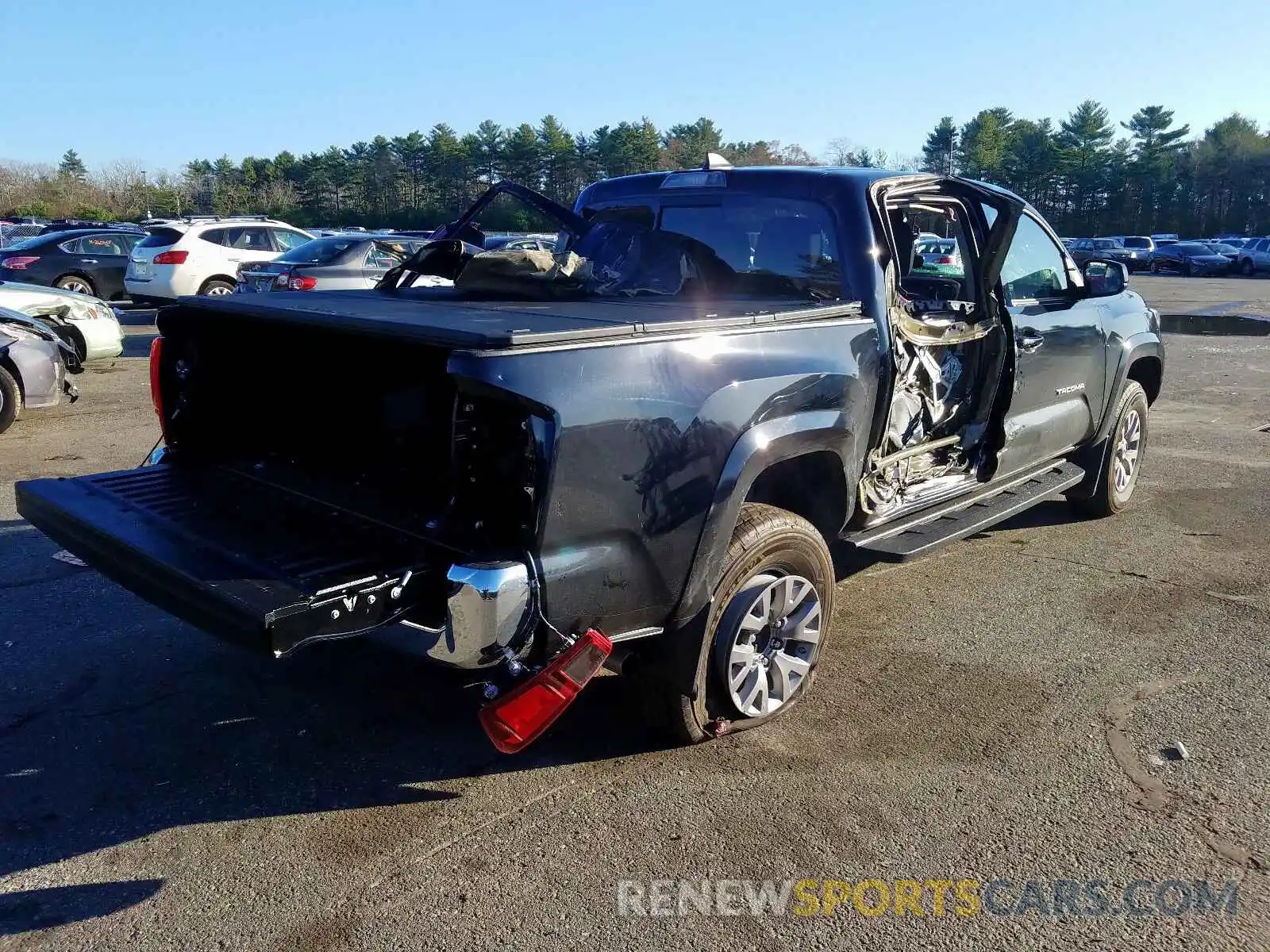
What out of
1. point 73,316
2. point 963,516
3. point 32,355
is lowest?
point 963,516

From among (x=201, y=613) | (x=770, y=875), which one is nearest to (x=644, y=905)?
(x=770, y=875)

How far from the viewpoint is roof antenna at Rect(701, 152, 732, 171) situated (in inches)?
197

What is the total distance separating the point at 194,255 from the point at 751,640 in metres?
15.7

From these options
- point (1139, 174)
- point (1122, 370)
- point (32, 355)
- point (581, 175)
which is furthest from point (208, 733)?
point (1139, 174)

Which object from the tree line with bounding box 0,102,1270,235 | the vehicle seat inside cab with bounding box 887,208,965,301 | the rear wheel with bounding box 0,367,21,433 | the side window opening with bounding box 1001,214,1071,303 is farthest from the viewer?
the tree line with bounding box 0,102,1270,235

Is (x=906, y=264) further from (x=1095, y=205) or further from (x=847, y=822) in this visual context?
(x=1095, y=205)

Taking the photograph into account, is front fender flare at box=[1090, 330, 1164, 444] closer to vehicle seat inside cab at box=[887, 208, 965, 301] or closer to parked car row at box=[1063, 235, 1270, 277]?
vehicle seat inside cab at box=[887, 208, 965, 301]

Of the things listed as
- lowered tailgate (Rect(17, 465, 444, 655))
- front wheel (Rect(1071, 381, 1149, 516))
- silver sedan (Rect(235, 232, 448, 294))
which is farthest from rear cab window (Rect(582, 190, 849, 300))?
silver sedan (Rect(235, 232, 448, 294))

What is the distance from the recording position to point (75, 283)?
61.5 feet

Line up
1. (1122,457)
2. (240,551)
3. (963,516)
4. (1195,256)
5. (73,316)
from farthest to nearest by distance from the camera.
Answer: (1195,256) < (73,316) < (1122,457) < (963,516) < (240,551)

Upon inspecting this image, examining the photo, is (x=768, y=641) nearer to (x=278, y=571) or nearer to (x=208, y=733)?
(x=278, y=571)

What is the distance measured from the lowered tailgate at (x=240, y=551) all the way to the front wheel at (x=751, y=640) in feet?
3.06

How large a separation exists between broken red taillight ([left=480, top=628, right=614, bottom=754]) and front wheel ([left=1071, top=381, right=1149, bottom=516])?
464cm

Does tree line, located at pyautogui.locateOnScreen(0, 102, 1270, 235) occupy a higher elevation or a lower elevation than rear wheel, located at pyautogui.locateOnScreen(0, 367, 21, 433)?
higher
